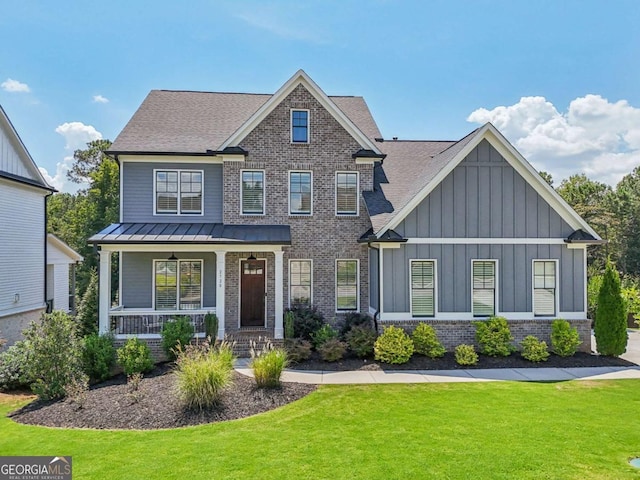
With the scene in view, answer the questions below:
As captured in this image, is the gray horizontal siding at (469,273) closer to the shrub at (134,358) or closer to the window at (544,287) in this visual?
the window at (544,287)

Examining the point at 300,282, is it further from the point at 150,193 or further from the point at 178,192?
the point at 150,193

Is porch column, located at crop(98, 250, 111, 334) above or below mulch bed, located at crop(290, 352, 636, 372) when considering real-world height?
above

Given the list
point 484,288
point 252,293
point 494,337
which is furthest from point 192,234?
point 494,337

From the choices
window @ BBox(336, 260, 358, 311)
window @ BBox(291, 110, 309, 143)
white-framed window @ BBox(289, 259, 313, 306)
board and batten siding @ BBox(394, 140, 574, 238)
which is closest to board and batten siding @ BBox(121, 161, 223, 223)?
window @ BBox(291, 110, 309, 143)

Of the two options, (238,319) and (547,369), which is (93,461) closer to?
(238,319)

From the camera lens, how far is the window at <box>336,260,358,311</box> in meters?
14.9

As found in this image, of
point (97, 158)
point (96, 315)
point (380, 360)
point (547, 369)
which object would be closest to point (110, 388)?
point (380, 360)

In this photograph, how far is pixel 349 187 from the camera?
15273 millimetres

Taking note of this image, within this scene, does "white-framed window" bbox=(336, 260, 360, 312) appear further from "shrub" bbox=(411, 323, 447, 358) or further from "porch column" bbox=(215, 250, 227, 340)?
"porch column" bbox=(215, 250, 227, 340)

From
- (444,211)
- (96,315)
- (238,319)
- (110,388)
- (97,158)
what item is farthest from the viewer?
(97,158)

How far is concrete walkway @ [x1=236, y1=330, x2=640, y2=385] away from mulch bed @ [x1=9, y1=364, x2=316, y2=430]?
1.01 meters

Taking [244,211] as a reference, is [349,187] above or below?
above

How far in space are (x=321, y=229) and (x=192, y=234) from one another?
4.53 meters

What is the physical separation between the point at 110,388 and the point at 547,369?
38.0 ft
